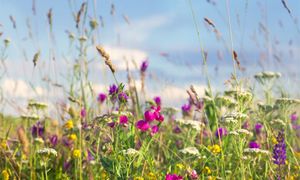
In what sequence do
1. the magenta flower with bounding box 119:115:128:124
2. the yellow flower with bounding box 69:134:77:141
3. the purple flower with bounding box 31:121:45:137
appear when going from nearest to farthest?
the magenta flower with bounding box 119:115:128:124 → the yellow flower with bounding box 69:134:77:141 → the purple flower with bounding box 31:121:45:137

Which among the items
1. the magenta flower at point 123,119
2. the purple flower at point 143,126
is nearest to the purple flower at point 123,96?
the magenta flower at point 123,119

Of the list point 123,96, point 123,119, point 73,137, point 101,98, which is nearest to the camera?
point 123,96

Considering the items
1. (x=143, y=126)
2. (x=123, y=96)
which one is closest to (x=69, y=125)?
(x=143, y=126)

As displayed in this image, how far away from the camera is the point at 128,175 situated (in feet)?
8.09

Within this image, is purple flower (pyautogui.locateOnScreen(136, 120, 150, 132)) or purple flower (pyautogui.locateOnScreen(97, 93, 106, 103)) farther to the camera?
purple flower (pyautogui.locateOnScreen(97, 93, 106, 103))

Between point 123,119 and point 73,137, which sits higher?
point 123,119

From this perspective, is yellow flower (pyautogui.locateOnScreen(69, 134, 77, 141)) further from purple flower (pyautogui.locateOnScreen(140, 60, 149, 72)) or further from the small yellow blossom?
purple flower (pyautogui.locateOnScreen(140, 60, 149, 72))

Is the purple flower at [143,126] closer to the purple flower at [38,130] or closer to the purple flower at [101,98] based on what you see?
the purple flower at [38,130]

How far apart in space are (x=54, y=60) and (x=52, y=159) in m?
1.23

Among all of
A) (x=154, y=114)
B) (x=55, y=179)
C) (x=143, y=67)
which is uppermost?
(x=143, y=67)

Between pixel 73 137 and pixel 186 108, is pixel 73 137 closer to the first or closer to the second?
pixel 73 137

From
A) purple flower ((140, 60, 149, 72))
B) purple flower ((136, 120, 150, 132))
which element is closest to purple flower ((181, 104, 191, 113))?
purple flower ((140, 60, 149, 72))

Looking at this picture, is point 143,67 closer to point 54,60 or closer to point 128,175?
point 54,60

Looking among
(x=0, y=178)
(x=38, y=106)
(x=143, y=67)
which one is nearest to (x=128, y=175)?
(x=0, y=178)
